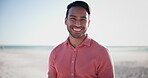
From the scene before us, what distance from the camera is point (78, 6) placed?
1833 mm

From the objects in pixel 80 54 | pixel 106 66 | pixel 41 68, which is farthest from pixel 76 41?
pixel 41 68

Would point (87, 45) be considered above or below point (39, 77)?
above

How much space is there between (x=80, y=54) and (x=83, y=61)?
82 millimetres

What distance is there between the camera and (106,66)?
170cm

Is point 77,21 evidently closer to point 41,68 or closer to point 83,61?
point 83,61

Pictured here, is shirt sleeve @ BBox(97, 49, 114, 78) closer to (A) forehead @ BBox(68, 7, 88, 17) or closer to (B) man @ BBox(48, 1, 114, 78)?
(B) man @ BBox(48, 1, 114, 78)

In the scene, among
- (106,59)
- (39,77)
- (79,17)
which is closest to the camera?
(106,59)

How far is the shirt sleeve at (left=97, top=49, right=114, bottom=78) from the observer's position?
66.7 inches

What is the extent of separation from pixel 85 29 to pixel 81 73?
1.28 feet

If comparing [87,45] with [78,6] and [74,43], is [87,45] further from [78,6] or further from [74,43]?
[78,6]

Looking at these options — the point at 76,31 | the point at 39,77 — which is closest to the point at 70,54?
the point at 76,31

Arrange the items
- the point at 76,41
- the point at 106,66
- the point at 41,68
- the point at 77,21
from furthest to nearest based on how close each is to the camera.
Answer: the point at 41,68 < the point at 76,41 < the point at 77,21 < the point at 106,66

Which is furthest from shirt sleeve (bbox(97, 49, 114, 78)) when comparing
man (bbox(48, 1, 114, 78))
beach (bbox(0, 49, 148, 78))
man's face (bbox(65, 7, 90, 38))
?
beach (bbox(0, 49, 148, 78))

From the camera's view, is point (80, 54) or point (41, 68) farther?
point (41, 68)
